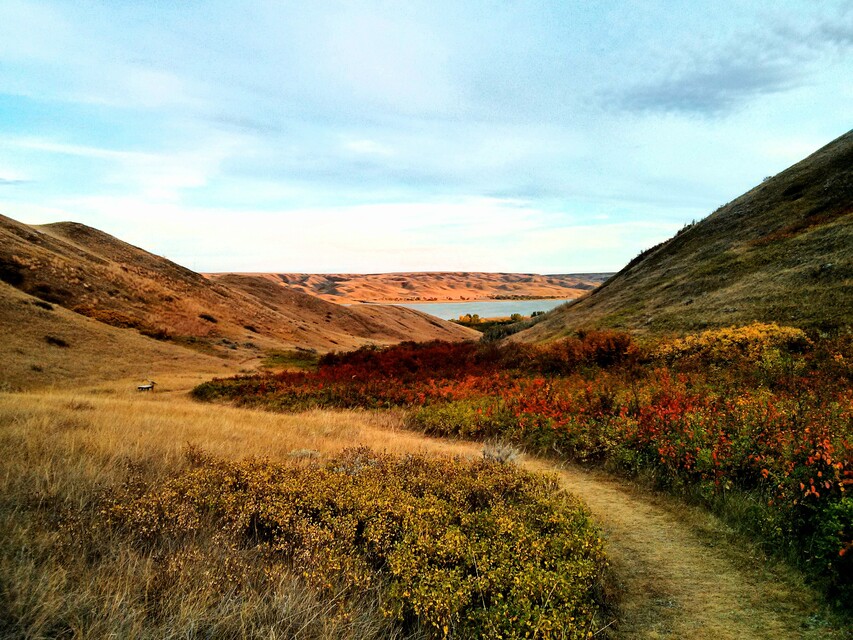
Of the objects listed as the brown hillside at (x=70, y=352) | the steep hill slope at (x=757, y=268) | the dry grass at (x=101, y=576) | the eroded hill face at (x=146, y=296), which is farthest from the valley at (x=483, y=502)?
the eroded hill face at (x=146, y=296)

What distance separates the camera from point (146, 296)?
→ 4606 centimetres

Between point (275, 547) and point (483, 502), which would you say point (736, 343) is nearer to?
point (483, 502)

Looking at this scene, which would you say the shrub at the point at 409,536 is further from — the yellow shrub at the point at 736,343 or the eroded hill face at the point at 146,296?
the eroded hill face at the point at 146,296

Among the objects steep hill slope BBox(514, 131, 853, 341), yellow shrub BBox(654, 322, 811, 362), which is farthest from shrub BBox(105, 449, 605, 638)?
steep hill slope BBox(514, 131, 853, 341)

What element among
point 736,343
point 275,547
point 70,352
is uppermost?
point 736,343

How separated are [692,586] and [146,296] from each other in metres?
52.2

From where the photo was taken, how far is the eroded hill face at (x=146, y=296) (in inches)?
1492

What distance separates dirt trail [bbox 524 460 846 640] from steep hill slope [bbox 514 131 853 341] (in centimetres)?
1215

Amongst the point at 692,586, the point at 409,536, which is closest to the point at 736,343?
the point at 692,586

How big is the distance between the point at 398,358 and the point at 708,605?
1991 cm

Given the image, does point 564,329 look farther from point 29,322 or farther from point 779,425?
point 29,322

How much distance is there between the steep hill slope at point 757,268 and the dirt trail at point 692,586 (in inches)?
478

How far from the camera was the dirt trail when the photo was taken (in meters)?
4.20

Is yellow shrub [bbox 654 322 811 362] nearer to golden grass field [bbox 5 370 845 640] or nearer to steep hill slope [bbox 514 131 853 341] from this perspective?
steep hill slope [bbox 514 131 853 341]
